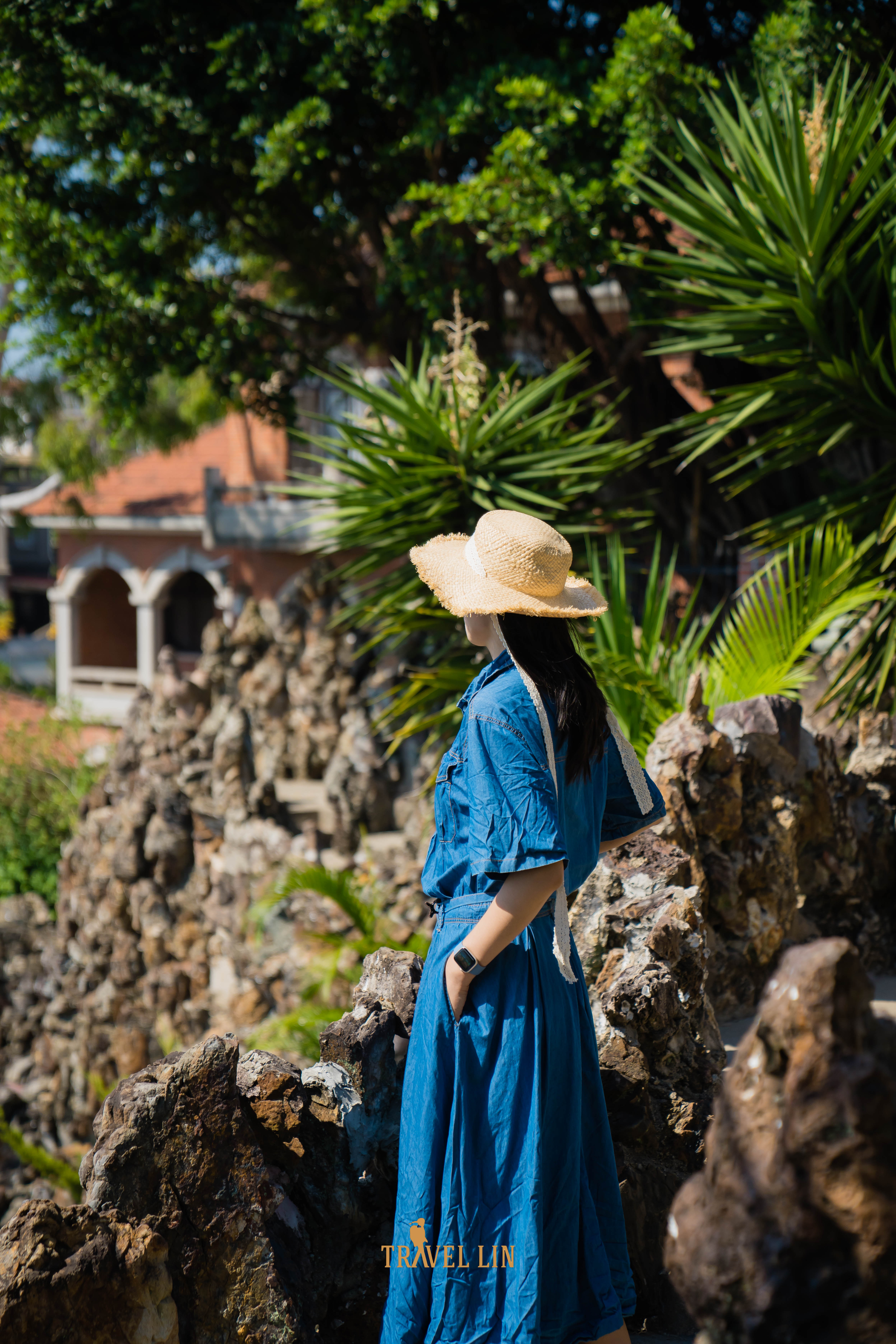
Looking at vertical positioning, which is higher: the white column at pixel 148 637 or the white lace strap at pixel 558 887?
the white column at pixel 148 637

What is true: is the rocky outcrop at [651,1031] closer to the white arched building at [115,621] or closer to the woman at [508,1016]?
the woman at [508,1016]

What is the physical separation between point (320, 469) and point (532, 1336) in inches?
602

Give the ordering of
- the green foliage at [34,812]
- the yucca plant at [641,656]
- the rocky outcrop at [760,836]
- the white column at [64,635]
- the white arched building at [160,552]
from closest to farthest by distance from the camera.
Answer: the rocky outcrop at [760,836]
the yucca plant at [641,656]
the green foliage at [34,812]
the white arched building at [160,552]
the white column at [64,635]

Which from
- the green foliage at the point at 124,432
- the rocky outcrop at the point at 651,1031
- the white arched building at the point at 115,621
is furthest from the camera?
the white arched building at the point at 115,621

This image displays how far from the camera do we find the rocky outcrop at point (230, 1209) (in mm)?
1695

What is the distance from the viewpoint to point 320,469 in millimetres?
16203

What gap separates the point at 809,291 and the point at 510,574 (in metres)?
3.60

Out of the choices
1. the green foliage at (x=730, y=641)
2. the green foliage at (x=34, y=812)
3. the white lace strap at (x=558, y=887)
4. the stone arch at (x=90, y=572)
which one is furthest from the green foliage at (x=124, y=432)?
the white lace strap at (x=558, y=887)

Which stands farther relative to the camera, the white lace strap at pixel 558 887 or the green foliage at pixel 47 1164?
the green foliage at pixel 47 1164

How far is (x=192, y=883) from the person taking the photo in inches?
358

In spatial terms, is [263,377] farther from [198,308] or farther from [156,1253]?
[156,1253]

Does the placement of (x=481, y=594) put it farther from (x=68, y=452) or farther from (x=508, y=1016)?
(x=68, y=452)

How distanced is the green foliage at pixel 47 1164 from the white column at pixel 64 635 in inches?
443

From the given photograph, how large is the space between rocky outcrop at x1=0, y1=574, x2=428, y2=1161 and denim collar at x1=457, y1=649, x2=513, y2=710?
482 centimetres
